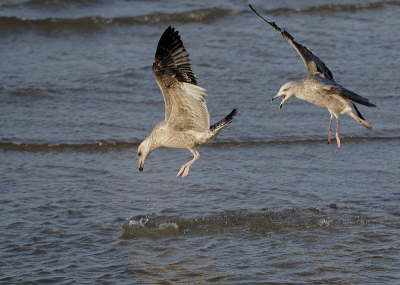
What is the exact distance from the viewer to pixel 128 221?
620cm

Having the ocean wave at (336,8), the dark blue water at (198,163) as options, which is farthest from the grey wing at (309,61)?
the ocean wave at (336,8)

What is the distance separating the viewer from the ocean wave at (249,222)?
5988 millimetres

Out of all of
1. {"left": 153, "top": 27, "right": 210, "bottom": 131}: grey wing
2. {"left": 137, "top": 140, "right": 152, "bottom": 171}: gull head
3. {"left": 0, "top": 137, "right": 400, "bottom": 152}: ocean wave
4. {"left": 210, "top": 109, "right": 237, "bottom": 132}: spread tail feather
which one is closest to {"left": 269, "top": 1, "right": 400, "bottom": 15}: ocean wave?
{"left": 0, "top": 137, "right": 400, "bottom": 152}: ocean wave

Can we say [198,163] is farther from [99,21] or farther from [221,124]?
[99,21]

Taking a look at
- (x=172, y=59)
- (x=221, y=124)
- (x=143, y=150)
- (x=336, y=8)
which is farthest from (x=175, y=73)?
(x=336, y=8)

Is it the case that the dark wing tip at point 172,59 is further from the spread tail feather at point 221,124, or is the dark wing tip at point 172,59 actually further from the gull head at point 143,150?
the gull head at point 143,150

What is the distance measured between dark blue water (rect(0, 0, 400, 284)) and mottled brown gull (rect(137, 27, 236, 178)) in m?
0.55

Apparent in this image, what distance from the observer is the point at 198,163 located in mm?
7734

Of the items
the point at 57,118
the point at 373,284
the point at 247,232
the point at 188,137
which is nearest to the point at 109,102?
the point at 57,118

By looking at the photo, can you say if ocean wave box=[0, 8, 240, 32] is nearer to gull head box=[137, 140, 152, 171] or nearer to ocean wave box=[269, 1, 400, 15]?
ocean wave box=[269, 1, 400, 15]

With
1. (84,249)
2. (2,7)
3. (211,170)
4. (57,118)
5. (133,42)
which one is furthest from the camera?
(2,7)

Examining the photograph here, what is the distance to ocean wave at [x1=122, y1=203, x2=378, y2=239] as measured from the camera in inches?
236

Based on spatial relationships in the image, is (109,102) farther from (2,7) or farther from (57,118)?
(2,7)

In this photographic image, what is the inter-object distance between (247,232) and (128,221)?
1.04 meters
